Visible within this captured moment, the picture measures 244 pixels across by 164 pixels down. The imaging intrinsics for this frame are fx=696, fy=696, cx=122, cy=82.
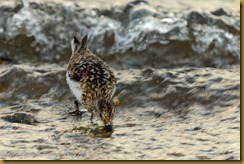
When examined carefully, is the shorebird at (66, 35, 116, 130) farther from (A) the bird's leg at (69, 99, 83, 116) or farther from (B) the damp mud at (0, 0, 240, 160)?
(B) the damp mud at (0, 0, 240, 160)

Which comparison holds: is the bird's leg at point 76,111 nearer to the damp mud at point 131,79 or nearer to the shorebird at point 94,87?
the shorebird at point 94,87

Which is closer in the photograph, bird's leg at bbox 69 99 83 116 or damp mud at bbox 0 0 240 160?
damp mud at bbox 0 0 240 160

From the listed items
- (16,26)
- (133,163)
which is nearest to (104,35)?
(16,26)

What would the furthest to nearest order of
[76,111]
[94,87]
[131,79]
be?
[131,79], [76,111], [94,87]

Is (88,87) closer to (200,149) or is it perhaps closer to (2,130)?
(2,130)

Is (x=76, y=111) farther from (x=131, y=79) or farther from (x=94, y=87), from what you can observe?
(x=131, y=79)

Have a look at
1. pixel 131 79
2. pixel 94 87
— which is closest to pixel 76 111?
pixel 94 87

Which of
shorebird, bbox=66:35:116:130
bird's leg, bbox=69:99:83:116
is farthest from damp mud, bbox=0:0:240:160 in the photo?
shorebird, bbox=66:35:116:130

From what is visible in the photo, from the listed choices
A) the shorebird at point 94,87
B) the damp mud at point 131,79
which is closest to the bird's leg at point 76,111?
the shorebird at point 94,87
